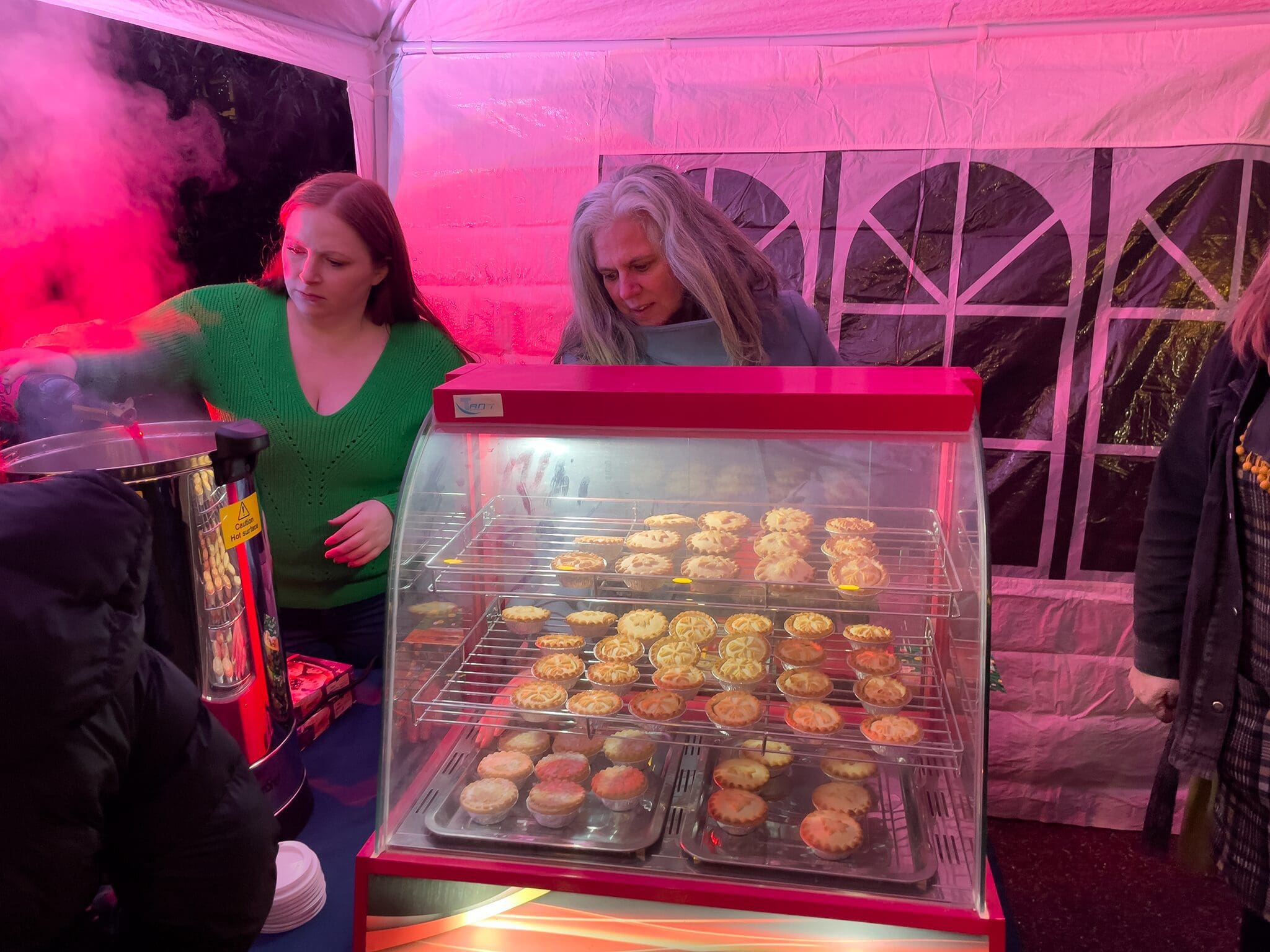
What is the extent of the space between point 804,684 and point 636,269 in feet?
4.86

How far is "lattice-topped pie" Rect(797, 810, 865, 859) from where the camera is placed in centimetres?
139

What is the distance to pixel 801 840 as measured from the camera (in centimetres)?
143

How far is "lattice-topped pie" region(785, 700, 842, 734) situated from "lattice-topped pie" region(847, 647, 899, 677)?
122mm

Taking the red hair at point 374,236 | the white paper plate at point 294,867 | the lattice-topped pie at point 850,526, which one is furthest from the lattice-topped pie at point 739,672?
the red hair at point 374,236

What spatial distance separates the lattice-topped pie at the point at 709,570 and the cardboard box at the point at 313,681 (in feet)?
2.85

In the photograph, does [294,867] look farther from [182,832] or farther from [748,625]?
[748,625]

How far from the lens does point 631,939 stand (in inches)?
54.5

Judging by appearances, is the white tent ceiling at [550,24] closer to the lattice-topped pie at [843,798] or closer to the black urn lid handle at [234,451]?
the black urn lid handle at [234,451]

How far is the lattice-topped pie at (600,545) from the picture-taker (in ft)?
6.21

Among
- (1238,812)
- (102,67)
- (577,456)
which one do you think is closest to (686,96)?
(102,67)

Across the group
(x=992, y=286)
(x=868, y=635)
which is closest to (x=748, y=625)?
(x=868, y=635)

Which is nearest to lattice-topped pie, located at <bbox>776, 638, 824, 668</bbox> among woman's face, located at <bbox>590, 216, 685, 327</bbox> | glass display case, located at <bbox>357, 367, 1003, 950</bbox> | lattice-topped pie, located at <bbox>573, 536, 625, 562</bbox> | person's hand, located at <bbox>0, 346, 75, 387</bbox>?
glass display case, located at <bbox>357, 367, 1003, 950</bbox>

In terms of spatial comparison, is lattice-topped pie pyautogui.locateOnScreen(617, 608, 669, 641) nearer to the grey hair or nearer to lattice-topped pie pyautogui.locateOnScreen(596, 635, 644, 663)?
lattice-topped pie pyautogui.locateOnScreen(596, 635, 644, 663)

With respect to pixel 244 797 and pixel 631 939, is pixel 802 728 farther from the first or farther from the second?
pixel 244 797
